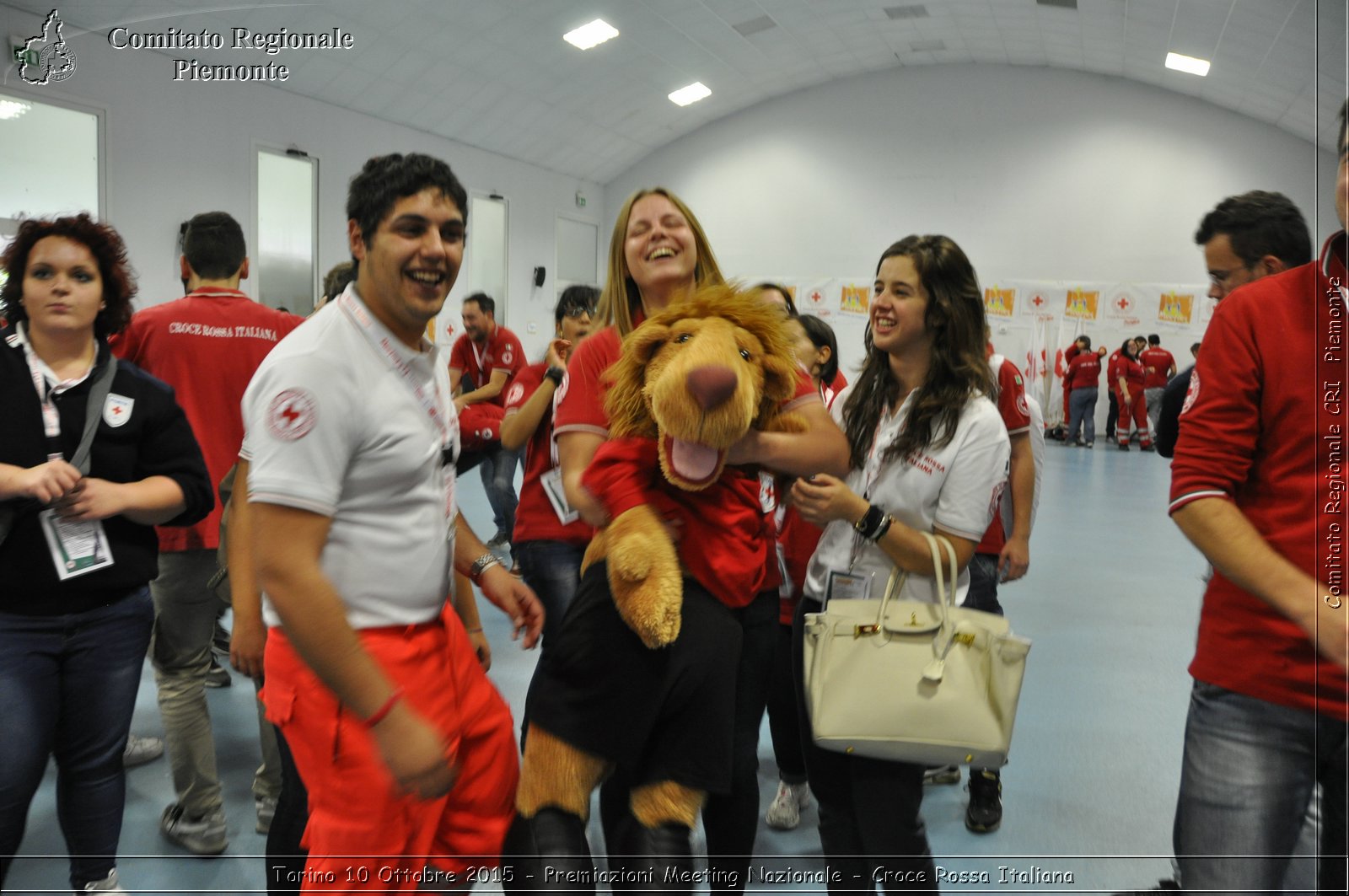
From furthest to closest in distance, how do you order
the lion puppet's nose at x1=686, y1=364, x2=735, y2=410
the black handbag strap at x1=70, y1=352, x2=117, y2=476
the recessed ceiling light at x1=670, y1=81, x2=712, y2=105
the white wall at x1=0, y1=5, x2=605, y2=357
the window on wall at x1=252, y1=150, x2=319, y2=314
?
the recessed ceiling light at x1=670, y1=81, x2=712, y2=105, the window on wall at x1=252, y1=150, x2=319, y2=314, the white wall at x1=0, y1=5, x2=605, y2=357, the black handbag strap at x1=70, y1=352, x2=117, y2=476, the lion puppet's nose at x1=686, y1=364, x2=735, y2=410

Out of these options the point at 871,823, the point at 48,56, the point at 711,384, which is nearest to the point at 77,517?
the point at 711,384

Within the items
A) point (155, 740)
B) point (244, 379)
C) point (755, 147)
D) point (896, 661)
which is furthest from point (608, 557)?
point (755, 147)

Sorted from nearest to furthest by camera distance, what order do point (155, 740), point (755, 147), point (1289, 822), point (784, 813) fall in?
point (1289, 822) < point (784, 813) < point (155, 740) < point (755, 147)

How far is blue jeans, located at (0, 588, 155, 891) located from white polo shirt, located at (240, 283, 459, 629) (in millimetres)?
732

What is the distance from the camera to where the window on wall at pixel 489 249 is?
15.3 metres

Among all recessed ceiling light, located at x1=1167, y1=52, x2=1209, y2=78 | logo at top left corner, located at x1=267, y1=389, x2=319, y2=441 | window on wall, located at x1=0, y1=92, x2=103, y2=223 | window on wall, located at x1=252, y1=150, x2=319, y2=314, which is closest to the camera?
logo at top left corner, located at x1=267, y1=389, x2=319, y2=441

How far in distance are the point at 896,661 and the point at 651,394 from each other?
647 millimetres

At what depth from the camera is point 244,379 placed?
2826mm

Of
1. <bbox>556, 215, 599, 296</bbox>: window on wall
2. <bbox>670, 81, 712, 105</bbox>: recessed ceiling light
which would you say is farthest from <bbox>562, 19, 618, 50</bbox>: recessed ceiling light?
<bbox>556, 215, 599, 296</bbox>: window on wall

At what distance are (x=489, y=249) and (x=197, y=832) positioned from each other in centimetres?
1407

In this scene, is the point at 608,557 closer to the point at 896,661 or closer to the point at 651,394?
the point at 651,394

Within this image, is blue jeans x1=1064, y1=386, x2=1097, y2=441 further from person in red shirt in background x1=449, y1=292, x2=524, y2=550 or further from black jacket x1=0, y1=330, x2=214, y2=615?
black jacket x1=0, y1=330, x2=214, y2=615

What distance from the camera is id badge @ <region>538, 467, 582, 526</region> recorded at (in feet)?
7.91

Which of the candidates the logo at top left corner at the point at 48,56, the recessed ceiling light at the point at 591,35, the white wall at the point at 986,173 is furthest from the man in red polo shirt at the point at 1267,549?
the white wall at the point at 986,173
